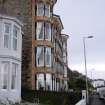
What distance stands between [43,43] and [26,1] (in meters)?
6.59

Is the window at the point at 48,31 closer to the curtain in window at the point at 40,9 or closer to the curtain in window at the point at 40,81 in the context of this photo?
the curtain in window at the point at 40,9

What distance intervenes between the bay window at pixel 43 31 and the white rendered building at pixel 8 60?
52.7 feet

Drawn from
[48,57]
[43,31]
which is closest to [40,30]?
[43,31]

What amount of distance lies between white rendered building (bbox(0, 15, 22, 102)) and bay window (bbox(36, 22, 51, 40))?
52.7ft

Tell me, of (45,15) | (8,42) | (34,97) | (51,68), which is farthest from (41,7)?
(8,42)

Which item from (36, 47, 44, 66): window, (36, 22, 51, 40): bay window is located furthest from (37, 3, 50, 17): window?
(36, 47, 44, 66): window

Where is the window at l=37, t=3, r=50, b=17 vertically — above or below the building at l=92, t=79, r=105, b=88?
above

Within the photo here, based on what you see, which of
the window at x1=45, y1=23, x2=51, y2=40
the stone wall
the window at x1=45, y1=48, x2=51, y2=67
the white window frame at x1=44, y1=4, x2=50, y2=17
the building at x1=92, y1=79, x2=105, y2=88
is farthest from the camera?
the building at x1=92, y1=79, x2=105, y2=88

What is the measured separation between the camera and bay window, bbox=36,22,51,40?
5281cm

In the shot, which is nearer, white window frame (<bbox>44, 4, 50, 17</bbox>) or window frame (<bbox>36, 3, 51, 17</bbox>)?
window frame (<bbox>36, 3, 51, 17</bbox>)

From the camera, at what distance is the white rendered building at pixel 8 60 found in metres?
34.5

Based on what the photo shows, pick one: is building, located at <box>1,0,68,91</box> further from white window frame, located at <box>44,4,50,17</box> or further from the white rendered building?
the white rendered building

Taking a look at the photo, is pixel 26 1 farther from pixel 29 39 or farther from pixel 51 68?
pixel 51 68

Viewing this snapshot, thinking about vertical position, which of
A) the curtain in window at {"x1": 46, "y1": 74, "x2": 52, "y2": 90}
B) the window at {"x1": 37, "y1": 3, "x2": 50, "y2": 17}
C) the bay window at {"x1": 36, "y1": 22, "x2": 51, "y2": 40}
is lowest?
the curtain in window at {"x1": 46, "y1": 74, "x2": 52, "y2": 90}
